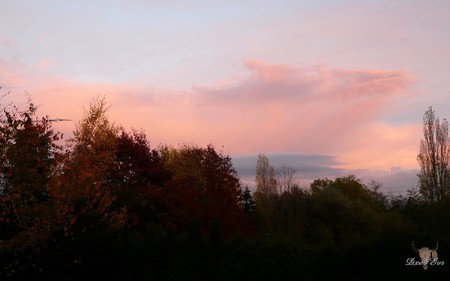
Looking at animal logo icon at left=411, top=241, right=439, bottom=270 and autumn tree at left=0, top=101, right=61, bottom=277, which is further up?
autumn tree at left=0, top=101, right=61, bottom=277

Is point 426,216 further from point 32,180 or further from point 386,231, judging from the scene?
point 32,180

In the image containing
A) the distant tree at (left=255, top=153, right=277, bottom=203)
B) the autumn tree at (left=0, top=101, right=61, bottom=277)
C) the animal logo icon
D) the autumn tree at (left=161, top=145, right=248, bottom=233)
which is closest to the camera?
the autumn tree at (left=0, top=101, right=61, bottom=277)

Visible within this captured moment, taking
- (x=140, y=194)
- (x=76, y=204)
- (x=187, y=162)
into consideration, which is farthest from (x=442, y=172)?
(x=76, y=204)

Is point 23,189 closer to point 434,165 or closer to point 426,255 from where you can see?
point 426,255

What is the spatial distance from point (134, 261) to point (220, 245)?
3.36 m

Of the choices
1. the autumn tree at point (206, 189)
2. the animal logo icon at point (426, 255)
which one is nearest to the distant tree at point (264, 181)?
the autumn tree at point (206, 189)

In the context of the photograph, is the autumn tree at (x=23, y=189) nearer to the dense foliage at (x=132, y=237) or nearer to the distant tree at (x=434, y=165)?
the dense foliage at (x=132, y=237)

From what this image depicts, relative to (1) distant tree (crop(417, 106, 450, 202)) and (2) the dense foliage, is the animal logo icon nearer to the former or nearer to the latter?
(2) the dense foliage

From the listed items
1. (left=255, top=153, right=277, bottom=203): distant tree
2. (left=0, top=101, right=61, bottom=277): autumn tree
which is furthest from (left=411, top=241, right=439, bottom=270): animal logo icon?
(left=255, top=153, right=277, bottom=203): distant tree

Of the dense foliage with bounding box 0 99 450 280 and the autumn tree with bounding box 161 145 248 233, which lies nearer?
the dense foliage with bounding box 0 99 450 280

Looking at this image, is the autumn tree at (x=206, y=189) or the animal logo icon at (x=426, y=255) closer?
the animal logo icon at (x=426, y=255)

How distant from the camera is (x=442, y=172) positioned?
48375 mm

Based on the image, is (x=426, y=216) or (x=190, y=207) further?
(x=190, y=207)

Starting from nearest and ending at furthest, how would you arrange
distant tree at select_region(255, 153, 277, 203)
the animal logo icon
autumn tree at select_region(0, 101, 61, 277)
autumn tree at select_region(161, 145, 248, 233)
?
1. autumn tree at select_region(0, 101, 61, 277)
2. the animal logo icon
3. autumn tree at select_region(161, 145, 248, 233)
4. distant tree at select_region(255, 153, 277, 203)
